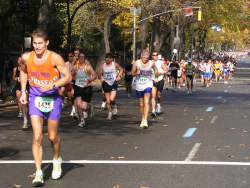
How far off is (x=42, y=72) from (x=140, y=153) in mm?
2759

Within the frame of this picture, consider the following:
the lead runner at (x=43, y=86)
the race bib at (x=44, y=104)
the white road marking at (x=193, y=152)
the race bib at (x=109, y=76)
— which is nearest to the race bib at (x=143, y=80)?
the race bib at (x=109, y=76)

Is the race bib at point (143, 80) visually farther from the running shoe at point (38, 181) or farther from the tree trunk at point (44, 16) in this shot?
the tree trunk at point (44, 16)

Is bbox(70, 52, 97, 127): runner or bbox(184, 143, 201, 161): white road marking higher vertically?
bbox(70, 52, 97, 127): runner

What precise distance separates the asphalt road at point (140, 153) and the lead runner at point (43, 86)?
567mm

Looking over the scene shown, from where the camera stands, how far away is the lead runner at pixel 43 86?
658 centimetres

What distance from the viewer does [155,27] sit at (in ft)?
146

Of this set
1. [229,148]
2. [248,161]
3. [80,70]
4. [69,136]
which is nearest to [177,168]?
[248,161]

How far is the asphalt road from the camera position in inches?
263

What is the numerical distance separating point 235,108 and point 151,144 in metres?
8.95

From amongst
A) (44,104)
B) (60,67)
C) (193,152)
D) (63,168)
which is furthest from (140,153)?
(60,67)

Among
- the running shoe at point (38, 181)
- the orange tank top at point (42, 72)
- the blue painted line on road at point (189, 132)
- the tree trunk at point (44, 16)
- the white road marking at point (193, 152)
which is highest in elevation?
the tree trunk at point (44, 16)

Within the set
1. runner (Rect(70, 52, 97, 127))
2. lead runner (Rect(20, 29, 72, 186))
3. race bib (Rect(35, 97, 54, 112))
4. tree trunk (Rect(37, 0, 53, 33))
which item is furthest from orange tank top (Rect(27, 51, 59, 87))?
tree trunk (Rect(37, 0, 53, 33))

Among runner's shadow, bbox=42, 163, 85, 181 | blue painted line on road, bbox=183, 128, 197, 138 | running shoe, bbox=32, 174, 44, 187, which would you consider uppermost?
running shoe, bbox=32, 174, 44, 187

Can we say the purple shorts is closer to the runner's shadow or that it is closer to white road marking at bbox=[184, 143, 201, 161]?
the runner's shadow
